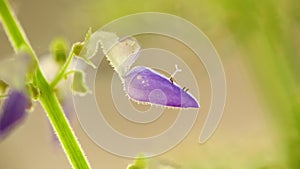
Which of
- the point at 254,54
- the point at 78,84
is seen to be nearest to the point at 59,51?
the point at 78,84

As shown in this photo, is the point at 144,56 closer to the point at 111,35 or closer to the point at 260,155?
the point at 260,155

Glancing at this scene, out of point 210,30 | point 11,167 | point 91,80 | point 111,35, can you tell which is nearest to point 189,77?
point 210,30

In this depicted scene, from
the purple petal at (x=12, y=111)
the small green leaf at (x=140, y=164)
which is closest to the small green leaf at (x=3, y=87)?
the purple petal at (x=12, y=111)

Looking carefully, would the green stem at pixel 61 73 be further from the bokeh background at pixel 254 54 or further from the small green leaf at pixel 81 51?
the bokeh background at pixel 254 54

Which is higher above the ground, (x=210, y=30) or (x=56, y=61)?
(x=210, y=30)

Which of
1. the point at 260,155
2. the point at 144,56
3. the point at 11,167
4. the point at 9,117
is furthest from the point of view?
the point at 11,167

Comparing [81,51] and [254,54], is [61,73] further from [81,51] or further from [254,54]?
[254,54]
